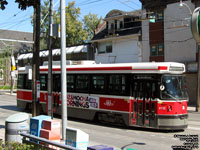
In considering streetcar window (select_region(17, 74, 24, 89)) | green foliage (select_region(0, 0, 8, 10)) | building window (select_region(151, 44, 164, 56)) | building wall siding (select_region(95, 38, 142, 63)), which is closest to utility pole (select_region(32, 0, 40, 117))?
green foliage (select_region(0, 0, 8, 10))

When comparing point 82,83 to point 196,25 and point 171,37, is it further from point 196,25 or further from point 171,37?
point 171,37

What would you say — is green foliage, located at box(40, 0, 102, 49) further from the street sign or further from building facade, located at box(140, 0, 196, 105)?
the street sign

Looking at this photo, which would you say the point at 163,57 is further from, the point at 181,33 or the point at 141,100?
the point at 141,100

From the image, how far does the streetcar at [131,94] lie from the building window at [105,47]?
1931 cm

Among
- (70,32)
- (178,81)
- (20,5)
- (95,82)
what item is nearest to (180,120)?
(178,81)

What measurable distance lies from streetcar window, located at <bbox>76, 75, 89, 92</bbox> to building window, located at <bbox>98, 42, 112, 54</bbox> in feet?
64.7

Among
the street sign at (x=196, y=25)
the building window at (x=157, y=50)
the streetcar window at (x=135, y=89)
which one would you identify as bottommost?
the streetcar window at (x=135, y=89)

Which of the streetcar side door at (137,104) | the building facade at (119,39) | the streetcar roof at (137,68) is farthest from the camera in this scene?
the building facade at (119,39)

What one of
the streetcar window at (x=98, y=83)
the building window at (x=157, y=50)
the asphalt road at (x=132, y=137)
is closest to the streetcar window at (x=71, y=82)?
the streetcar window at (x=98, y=83)

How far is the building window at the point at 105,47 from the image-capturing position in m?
34.8

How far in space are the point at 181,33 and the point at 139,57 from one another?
18.3 feet

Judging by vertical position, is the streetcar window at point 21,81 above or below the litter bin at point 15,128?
above

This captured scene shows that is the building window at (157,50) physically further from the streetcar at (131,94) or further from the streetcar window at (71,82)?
the streetcar window at (71,82)

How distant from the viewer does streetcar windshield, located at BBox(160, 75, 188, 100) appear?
39.4 ft
